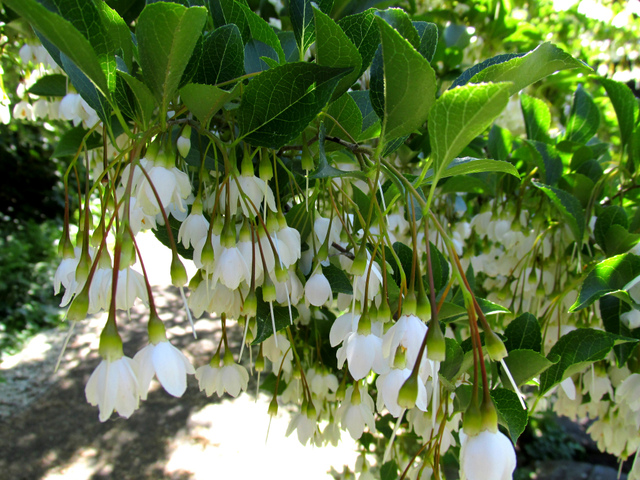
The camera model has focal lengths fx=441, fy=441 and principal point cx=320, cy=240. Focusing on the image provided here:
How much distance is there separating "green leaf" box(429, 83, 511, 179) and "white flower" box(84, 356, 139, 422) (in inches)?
13.9

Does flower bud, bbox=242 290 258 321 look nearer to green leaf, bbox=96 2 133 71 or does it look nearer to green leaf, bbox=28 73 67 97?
green leaf, bbox=96 2 133 71

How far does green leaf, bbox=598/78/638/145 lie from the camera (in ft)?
2.97

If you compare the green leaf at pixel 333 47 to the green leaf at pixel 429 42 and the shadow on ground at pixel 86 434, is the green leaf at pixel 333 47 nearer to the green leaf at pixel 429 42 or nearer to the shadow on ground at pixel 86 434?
the green leaf at pixel 429 42

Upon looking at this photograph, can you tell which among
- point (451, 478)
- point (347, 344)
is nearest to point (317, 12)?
point (347, 344)

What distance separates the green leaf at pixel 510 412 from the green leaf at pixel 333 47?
441 mm

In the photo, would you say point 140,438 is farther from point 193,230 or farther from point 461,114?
point 461,114

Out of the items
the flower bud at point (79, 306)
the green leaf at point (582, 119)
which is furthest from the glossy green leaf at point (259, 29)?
the green leaf at point (582, 119)

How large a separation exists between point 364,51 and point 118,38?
30 cm

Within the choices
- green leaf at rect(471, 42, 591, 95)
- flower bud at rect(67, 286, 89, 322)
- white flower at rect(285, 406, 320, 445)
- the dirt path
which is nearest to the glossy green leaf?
green leaf at rect(471, 42, 591, 95)

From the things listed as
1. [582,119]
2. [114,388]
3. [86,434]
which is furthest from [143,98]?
[86,434]

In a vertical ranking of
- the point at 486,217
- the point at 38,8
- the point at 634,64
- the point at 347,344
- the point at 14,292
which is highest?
the point at 634,64

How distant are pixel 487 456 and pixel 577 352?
1.19 ft

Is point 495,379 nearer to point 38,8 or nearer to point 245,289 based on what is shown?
point 245,289

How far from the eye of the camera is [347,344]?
499mm
